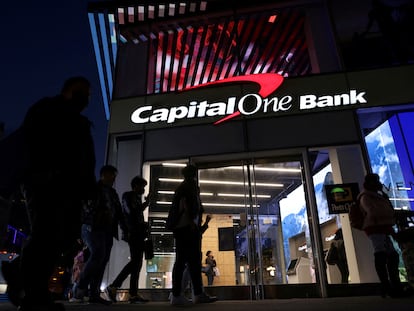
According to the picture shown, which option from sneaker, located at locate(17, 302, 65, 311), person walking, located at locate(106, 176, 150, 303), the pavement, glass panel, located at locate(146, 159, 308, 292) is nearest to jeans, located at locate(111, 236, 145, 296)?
person walking, located at locate(106, 176, 150, 303)

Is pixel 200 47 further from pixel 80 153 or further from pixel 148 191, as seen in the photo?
pixel 80 153

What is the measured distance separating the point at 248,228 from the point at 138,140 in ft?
9.59

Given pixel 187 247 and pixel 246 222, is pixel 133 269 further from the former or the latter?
pixel 246 222

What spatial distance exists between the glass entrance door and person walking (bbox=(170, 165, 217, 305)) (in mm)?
2524

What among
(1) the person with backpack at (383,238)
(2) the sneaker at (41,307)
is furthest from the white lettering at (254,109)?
(2) the sneaker at (41,307)

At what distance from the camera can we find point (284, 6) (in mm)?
7953

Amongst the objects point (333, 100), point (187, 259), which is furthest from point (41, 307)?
point (333, 100)

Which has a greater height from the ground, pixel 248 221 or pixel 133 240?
pixel 248 221

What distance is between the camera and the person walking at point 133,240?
4.27 meters

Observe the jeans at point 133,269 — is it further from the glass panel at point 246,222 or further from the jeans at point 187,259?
the glass panel at point 246,222

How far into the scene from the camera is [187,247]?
3602 mm

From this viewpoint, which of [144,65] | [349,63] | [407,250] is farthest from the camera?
[144,65]

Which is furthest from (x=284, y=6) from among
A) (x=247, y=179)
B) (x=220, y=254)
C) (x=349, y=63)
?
(x=220, y=254)

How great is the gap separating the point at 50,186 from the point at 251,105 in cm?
527
